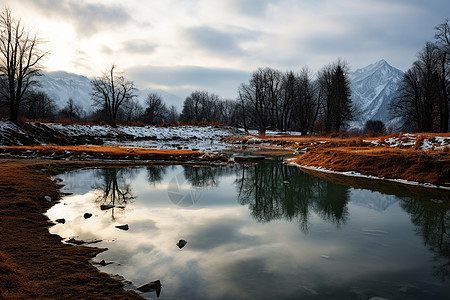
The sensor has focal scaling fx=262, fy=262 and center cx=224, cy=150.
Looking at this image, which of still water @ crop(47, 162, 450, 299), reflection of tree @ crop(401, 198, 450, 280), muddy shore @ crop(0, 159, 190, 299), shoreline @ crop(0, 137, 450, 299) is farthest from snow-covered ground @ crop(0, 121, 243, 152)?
muddy shore @ crop(0, 159, 190, 299)

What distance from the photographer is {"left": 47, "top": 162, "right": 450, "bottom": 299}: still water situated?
4.50m

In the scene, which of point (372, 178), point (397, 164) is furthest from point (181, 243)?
point (397, 164)

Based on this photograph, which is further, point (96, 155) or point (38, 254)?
point (96, 155)

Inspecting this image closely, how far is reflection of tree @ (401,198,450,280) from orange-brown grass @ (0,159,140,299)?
600 centimetres

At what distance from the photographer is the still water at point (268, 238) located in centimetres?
450

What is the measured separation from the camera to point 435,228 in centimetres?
744

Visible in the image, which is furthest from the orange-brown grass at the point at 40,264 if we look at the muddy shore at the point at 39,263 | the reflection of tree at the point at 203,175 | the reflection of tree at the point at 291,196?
the reflection of tree at the point at 203,175

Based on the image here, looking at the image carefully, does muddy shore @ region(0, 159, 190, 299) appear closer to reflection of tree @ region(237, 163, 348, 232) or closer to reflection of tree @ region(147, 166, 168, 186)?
reflection of tree @ region(237, 163, 348, 232)

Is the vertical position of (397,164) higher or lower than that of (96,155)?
higher

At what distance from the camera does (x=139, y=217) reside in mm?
8016

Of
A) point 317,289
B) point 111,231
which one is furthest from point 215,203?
point 317,289

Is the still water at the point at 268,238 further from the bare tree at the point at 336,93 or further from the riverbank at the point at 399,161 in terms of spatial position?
the bare tree at the point at 336,93

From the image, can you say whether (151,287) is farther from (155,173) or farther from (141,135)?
(141,135)

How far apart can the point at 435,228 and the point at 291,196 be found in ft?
16.5
